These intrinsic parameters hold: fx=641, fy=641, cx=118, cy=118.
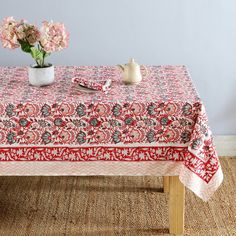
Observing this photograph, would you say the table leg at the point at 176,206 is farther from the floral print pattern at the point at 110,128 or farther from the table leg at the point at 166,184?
the table leg at the point at 166,184

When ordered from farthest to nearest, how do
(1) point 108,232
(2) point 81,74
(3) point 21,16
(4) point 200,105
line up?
(3) point 21,16, (2) point 81,74, (1) point 108,232, (4) point 200,105

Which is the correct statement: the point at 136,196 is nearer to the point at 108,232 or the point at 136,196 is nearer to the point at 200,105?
the point at 108,232

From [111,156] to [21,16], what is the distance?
1.27 metres

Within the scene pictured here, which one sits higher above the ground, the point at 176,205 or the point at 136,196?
the point at 176,205

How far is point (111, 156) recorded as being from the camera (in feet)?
10.3

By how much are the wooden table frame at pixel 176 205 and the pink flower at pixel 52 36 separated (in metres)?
0.88

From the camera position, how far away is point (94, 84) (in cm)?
323

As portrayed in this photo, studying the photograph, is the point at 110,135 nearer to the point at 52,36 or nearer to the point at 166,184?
the point at 52,36

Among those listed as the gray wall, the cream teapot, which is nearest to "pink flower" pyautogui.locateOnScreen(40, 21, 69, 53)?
the cream teapot

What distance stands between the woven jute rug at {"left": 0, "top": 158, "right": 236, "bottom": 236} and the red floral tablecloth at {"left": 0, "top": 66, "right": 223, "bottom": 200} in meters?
0.34

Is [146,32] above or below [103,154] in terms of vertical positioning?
above

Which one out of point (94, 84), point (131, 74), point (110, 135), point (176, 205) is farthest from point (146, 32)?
point (176, 205)

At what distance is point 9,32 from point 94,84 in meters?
0.49

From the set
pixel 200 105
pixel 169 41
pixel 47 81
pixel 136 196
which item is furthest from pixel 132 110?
pixel 169 41
